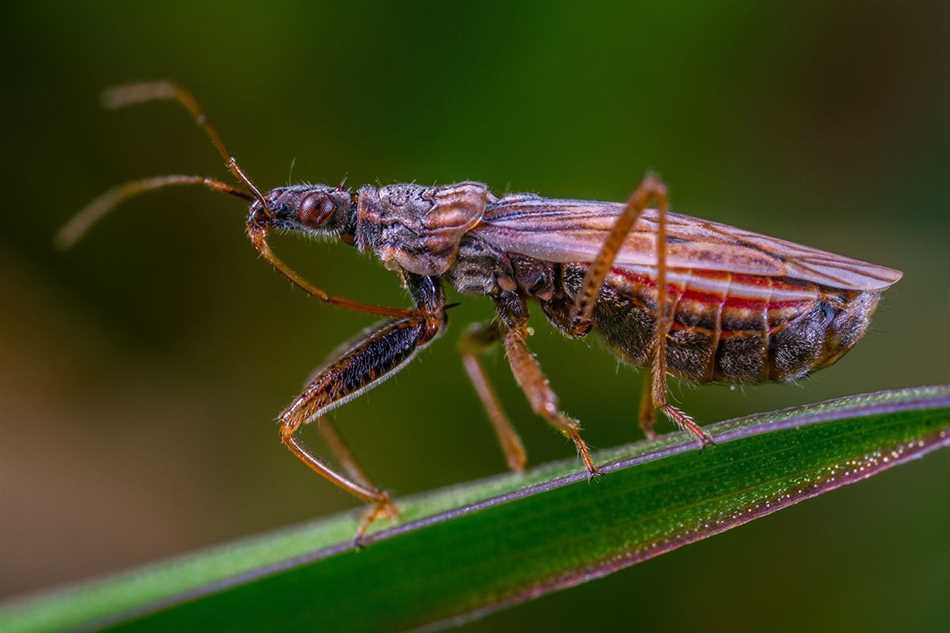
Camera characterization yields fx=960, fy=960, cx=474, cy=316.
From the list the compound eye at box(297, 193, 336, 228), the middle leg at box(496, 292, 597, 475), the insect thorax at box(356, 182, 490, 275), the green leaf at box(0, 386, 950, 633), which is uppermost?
the compound eye at box(297, 193, 336, 228)

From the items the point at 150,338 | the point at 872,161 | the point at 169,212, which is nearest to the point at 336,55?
the point at 169,212

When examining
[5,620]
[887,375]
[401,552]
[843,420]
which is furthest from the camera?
[887,375]

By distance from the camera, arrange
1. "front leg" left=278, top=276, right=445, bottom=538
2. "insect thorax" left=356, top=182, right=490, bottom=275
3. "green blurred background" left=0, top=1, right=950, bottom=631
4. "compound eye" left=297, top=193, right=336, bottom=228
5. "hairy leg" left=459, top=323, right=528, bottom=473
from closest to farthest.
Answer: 1. "front leg" left=278, top=276, right=445, bottom=538
2. "insect thorax" left=356, top=182, right=490, bottom=275
3. "compound eye" left=297, top=193, right=336, bottom=228
4. "hairy leg" left=459, top=323, right=528, bottom=473
5. "green blurred background" left=0, top=1, right=950, bottom=631

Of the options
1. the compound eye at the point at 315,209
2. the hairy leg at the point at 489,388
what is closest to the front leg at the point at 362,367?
the hairy leg at the point at 489,388

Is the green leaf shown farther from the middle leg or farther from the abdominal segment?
the abdominal segment

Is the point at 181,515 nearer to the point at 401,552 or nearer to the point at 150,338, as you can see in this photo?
the point at 150,338

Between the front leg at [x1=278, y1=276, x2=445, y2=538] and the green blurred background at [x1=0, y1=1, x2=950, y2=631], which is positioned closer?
the front leg at [x1=278, y1=276, x2=445, y2=538]

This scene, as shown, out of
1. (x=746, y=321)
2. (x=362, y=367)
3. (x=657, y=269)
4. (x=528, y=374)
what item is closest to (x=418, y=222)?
(x=362, y=367)

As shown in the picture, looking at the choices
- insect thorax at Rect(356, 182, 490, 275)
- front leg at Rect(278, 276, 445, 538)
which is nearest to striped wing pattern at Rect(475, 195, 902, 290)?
insect thorax at Rect(356, 182, 490, 275)
